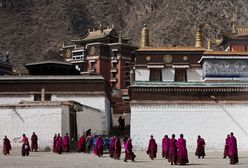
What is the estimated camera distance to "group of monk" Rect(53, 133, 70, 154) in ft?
86.8

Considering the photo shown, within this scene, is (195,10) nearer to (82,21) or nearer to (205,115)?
(82,21)

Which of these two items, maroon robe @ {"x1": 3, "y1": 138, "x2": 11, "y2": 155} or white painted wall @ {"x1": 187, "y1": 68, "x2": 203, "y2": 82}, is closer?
maroon robe @ {"x1": 3, "y1": 138, "x2": 11, "y2": 155}

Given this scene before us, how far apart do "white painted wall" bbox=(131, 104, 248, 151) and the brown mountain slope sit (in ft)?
181

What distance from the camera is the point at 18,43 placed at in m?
90.9

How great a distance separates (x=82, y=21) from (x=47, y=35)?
810cm

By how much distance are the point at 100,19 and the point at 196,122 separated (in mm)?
73533

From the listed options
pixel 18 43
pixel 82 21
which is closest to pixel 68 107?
pixel 18 43

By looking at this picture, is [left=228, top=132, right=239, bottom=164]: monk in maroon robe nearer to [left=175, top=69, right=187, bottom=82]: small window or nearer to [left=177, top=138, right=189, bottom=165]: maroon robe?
[left=177, top=138, right=189, bottom=165]: maroon robe

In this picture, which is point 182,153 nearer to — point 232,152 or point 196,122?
point 232,152

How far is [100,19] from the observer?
101m

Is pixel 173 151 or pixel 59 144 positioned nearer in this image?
pixel 173 151

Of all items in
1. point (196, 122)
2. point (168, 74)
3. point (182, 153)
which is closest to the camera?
point (182, 153)

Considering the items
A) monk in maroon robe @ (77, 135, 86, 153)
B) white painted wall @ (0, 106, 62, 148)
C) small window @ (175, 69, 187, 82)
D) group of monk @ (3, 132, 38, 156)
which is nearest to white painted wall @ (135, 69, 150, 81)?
small window @ (175, 69, 187, 82)

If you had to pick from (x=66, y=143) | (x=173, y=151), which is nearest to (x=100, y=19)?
(x=66, y=143)
